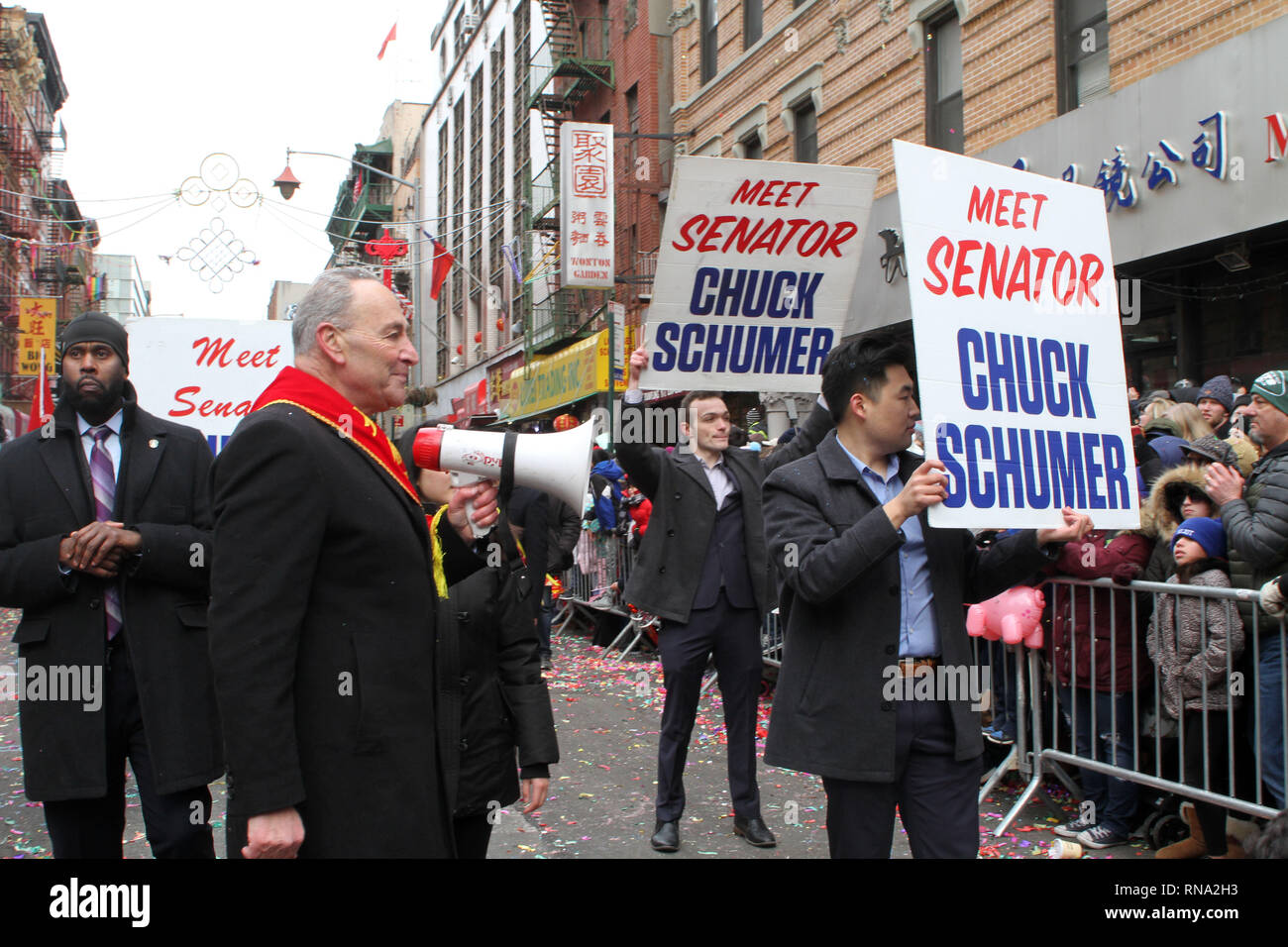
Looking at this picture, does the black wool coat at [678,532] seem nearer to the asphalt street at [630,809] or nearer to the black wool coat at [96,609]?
the asphalt street at [630,809]

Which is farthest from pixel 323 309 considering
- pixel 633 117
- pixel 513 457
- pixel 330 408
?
pixel 633 117

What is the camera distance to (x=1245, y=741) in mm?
4691

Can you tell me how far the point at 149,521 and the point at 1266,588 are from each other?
14.2 feet

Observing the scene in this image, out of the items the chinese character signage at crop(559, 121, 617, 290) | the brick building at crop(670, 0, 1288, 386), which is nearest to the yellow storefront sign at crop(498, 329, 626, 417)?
the chinese character signage at crop(559, 121, 617, 290)

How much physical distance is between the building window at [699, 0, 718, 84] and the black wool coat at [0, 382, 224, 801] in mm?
17991

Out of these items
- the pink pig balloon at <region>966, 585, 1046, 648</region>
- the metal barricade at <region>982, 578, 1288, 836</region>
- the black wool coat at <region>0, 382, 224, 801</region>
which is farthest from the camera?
the pink pig balloon at <region>966, 585, 1046, 648</region>

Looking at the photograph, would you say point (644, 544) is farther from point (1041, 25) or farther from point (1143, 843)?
point (1041, 25)

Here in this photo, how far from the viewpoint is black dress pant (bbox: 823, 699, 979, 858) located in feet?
10.1

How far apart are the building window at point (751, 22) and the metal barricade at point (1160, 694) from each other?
1490 cm

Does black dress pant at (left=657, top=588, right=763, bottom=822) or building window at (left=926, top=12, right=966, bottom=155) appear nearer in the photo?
black dress pant at (left=657, top=588, right=763, bottom=822)

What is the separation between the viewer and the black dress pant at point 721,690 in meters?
5.27

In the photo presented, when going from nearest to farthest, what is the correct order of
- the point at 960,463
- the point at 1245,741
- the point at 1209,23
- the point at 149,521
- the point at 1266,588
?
the point at 960,463, the point at 149,521, the point at 1266,588, the point at 1245,741, the point at 1209,23

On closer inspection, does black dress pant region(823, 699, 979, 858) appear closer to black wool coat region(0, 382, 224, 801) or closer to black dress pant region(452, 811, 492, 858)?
black dress pant region(452, 811, 492, 858)
